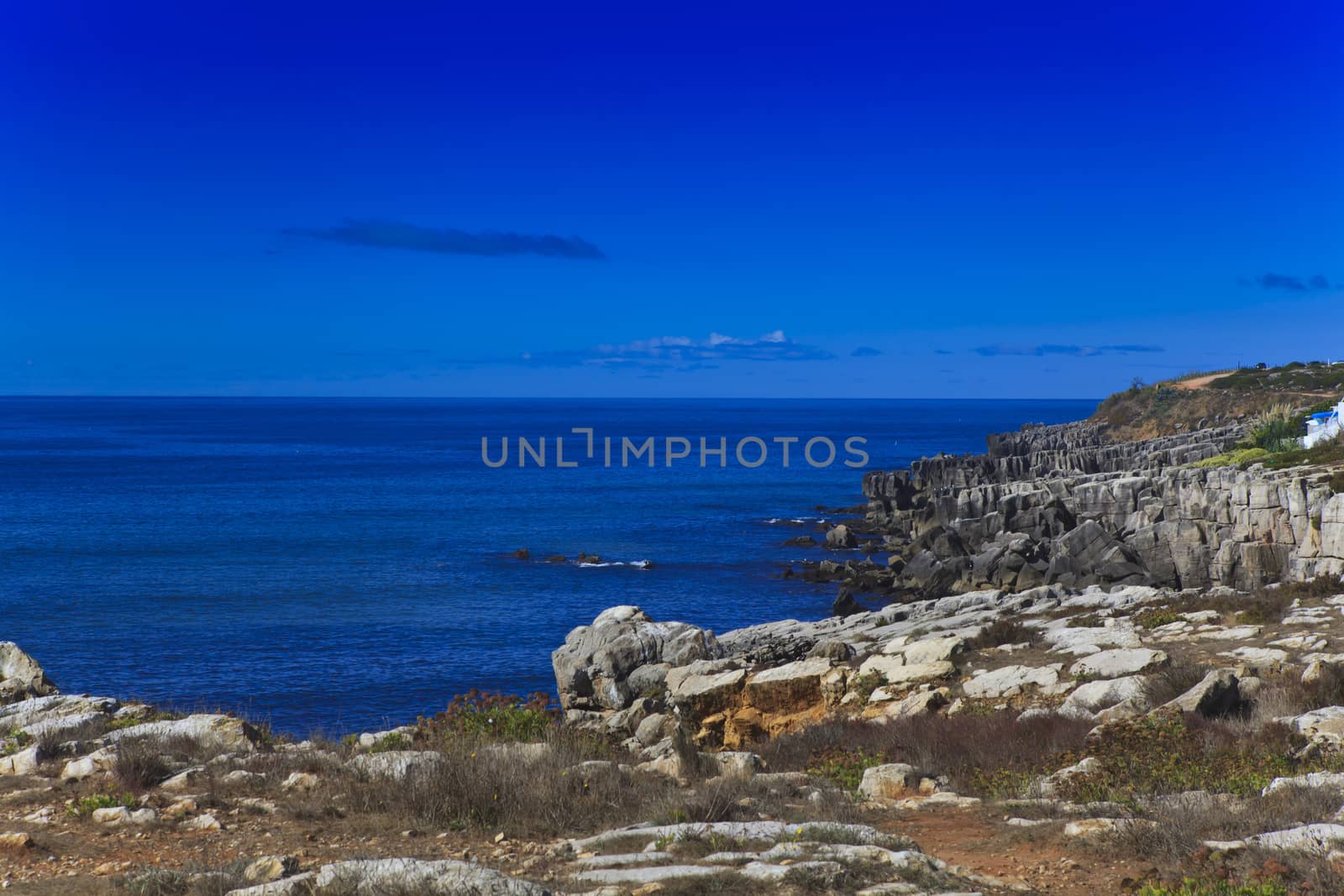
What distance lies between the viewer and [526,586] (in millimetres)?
43000

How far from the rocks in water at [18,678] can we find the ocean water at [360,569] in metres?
4.27

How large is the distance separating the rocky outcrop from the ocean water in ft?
17.3

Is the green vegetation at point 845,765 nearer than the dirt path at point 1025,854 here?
Result: No

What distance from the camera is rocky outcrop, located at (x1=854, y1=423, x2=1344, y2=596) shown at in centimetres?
2941

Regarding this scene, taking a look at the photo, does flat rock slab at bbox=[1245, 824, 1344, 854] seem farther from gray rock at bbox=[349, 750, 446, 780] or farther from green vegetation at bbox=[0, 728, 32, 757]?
green vegetation at bbox=[0, 728, 32, 757]

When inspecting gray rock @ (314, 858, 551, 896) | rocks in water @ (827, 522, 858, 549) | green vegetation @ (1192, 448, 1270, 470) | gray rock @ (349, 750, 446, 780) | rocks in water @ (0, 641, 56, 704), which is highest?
green vegetation @ (1192, 448, 1270, 470)

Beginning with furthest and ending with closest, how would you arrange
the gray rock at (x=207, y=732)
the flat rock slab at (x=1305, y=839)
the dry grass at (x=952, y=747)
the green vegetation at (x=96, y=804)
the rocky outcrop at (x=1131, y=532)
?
the rocky outcrop at (x=1131, y=532), the gray rock at (x=207, y=732), the dry grass at (x=952, y=747), the green vegetation at (x=96, y=804), the flat rock slab at (x=1305, y=839)

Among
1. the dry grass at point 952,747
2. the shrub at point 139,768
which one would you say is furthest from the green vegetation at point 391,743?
the dry grass at point 952,747

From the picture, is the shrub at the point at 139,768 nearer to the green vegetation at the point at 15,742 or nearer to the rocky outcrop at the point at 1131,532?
the green vegetation at the point at 15,742

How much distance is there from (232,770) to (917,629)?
14446mm

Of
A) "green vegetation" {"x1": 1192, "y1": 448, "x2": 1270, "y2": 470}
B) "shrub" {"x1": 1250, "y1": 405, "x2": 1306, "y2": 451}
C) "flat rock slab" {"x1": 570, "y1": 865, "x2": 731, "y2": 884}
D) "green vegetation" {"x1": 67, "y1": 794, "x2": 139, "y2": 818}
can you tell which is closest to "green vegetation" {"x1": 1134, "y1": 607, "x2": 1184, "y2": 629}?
"flat rock slab" {"x1": 570, "y1": 865, "x2": 731, "y2": 884}

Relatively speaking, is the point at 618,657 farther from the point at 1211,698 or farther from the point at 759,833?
the point at 759,833

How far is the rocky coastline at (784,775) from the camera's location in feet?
25.7

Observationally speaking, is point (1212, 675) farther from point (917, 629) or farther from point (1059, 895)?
point (917, 629)
